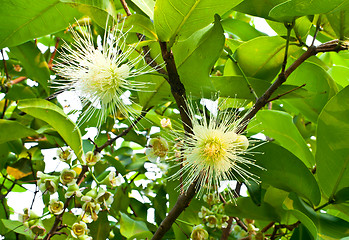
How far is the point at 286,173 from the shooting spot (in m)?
1.03

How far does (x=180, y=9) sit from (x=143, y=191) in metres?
1.08

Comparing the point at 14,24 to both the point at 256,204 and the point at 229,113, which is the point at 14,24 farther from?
the point at 256,204

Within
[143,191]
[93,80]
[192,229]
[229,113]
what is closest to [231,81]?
[229,113]

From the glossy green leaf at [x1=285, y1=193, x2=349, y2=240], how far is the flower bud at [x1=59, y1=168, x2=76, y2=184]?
612 mm

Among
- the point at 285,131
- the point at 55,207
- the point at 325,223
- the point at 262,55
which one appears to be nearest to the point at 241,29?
the point at 262,55

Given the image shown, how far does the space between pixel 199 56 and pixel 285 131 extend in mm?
431

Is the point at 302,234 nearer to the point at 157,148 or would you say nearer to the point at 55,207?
the point at 157,148

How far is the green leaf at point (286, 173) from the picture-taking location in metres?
1.03

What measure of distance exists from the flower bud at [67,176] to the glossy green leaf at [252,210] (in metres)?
0.45

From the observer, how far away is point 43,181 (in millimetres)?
1193

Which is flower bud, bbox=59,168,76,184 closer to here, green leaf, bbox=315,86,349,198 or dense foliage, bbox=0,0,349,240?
dense foliage, bbox=0,0,349,240

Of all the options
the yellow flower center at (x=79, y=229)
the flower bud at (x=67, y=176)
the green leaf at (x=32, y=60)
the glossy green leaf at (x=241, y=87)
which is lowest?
the yellow flower center at (x=79, y=229)

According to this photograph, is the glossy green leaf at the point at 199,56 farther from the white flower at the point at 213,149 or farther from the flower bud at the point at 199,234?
the flower bud at the point at 199,234

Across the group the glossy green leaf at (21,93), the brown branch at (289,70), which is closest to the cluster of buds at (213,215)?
the brown branch at (289,70)
